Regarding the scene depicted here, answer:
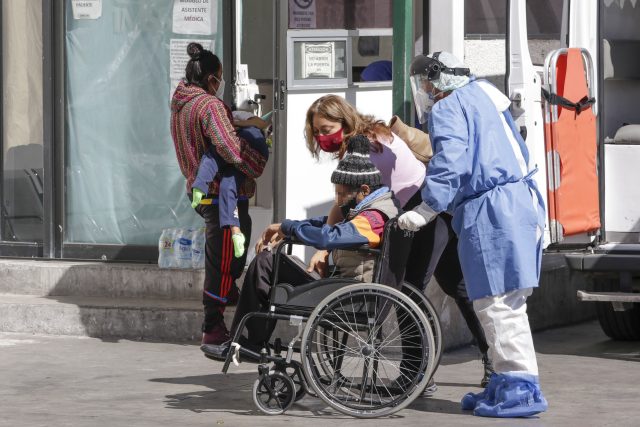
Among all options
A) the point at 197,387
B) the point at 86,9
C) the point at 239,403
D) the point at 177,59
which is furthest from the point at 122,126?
the point at 239,403

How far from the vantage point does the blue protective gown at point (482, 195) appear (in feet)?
22.4

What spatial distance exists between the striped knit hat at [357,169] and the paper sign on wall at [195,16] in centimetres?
301

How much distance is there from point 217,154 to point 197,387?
1.36m

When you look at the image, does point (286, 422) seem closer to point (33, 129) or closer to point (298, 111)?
point (298, 111)

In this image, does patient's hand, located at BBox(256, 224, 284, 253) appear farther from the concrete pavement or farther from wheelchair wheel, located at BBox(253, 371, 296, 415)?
the concrete pavement

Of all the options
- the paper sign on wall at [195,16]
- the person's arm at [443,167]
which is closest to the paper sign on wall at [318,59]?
the paper sign on wall at [195,16]

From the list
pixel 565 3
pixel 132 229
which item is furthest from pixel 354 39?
pixel 132 229

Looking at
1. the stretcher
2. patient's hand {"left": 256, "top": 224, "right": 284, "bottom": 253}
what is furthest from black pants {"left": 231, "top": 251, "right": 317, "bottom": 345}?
the stretcher

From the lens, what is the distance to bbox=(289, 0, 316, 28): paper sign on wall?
9547 mm

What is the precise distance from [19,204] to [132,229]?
3.24ft

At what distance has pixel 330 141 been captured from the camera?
24.2ft

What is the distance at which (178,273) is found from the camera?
9.73 m

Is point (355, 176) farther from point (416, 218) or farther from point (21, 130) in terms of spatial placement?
point (21, 130)

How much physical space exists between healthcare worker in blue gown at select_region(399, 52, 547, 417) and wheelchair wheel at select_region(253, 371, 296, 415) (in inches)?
35.0
